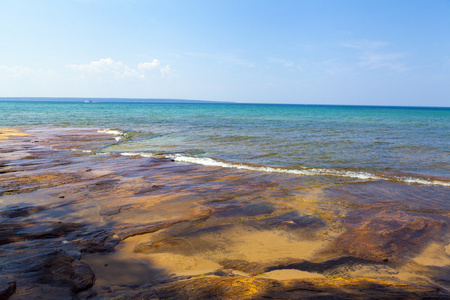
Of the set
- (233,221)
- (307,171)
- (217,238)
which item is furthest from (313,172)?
(217,238)

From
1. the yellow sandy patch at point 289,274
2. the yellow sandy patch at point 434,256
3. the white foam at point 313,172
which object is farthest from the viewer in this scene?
the white foam at point 313,172

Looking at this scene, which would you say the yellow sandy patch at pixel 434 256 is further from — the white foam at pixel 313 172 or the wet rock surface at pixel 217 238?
the white foam at pixel 313 172

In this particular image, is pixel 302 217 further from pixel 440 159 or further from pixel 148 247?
pixel 440 159

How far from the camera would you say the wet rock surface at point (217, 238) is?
278 centimetres

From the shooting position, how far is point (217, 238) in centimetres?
445

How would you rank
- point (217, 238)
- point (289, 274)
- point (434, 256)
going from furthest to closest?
1. point (217, 238)
2. point (434, 256)
3. point (289, 274)

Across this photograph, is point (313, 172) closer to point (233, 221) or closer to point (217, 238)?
point (233, 221)

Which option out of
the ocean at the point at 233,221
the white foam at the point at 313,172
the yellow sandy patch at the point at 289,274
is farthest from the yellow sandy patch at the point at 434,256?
the white foam at the point at 313,172

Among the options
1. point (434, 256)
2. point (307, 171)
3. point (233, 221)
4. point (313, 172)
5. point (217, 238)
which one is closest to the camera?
point (434, 256)

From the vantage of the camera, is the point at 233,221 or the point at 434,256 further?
the point at 233,221

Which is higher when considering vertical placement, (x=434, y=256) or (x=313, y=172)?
(x=313, y=172)

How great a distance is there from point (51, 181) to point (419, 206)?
9.33 m

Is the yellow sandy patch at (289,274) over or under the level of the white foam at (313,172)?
under

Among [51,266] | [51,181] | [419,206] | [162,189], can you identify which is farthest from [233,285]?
[51,181]
